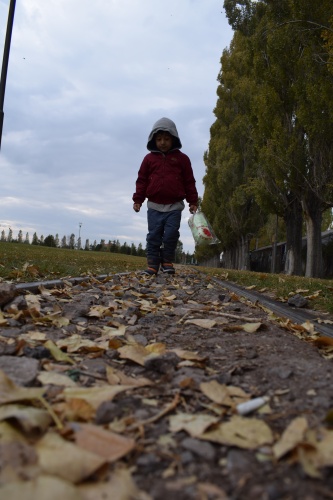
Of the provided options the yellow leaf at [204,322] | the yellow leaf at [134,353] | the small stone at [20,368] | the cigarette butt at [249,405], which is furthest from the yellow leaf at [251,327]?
the small stone at [20,368]

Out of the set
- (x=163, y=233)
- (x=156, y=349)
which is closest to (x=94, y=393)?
(x=156, y=349)

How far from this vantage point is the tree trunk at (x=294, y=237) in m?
17.9

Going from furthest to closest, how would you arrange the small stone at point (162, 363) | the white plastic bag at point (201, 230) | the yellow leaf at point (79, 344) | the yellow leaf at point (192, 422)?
the white plastic bag at point (201, 230) < the yellow leaf at point (79, 344) < the small stone at point (162, 363) < the yellow leaf at point (192, 422)

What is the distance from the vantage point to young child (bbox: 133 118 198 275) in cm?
609

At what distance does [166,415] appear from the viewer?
1.10 metres

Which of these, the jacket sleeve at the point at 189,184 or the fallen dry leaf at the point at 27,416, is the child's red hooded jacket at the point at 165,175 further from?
the fallen dry leaf at the point at 27,416

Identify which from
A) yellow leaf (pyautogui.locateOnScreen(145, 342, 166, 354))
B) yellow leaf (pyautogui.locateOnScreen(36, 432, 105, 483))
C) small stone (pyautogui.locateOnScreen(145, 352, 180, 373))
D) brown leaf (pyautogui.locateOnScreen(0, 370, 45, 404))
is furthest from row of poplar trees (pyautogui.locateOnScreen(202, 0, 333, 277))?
yellow leaf (pyautogui.locateOnScreen(36, 432, 105, 483))

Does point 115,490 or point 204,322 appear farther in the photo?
point 204,322

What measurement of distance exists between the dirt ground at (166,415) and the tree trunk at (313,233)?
1446cm

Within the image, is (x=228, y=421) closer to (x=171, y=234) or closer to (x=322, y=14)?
(x=171, y=234)

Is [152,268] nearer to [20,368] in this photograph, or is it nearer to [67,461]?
[20,368]

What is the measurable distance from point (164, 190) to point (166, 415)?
5145mm

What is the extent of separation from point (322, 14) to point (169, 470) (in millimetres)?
15764

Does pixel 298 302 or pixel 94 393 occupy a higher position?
pixel 298 302
